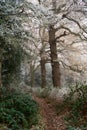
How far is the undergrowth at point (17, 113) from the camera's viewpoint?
28.5 ft

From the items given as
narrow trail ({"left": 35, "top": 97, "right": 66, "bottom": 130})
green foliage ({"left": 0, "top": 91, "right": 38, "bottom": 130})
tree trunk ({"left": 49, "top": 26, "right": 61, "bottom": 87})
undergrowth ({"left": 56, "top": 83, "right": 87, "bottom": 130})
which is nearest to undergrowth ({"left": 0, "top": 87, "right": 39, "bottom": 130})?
green foliage ({"left": 0, "top": 91, "right": 38, "bottom": 130})

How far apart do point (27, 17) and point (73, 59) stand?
11.2 meters

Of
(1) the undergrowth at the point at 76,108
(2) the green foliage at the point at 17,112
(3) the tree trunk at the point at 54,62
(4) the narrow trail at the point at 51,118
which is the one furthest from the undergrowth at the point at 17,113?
(3) the tree trunk at the point at 54,62

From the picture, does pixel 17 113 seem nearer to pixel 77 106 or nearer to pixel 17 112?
pixel 17 112

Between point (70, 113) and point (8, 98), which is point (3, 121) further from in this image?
point (70, 113)

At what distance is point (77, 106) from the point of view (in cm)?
1184

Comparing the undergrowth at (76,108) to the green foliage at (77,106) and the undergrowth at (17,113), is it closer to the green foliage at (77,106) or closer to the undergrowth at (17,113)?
the green foliage at (77,106)

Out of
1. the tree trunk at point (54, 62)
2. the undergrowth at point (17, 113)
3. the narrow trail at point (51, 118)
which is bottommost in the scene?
the narrow trail at point (51, 118)

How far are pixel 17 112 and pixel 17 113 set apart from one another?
0.04m

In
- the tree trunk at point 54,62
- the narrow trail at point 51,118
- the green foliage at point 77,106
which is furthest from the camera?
the tree trunk at point 54,62

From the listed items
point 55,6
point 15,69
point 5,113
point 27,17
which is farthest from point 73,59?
point 5,113

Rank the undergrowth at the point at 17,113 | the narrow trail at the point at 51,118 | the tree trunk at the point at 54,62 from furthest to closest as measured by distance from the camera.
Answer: the tree trunk at the point at 54,62 < the narrow trail at the point at 51,118 < the undergrowth at the point at 17,113

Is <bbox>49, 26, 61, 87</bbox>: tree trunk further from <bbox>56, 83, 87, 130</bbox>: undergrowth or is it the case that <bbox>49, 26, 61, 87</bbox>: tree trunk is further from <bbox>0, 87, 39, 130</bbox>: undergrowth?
<bbox>0, 87, 39, 130</bbox>: undergrowth

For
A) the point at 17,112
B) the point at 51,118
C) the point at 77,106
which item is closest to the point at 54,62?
the point at 77,106
